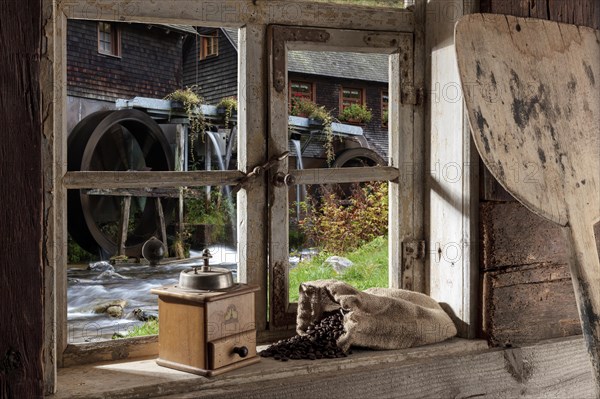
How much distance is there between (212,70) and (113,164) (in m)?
0.42

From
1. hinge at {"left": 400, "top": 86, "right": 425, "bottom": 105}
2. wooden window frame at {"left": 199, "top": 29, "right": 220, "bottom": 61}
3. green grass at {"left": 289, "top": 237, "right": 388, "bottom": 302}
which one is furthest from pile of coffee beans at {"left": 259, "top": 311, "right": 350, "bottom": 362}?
wooden window frame at {"left": 199, "top": 29, "right": 220, "bottom": 61}

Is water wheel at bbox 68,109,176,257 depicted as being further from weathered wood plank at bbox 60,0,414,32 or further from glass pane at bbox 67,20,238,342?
weathered wood plank at bbox 60,0,414,32

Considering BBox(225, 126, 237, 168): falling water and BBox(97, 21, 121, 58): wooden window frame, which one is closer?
BBox(97, 21, 121, 58): wooden window frame

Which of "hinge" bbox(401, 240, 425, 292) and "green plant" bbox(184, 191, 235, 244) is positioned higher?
"green plant" bbox(184, 191, 235, 244)

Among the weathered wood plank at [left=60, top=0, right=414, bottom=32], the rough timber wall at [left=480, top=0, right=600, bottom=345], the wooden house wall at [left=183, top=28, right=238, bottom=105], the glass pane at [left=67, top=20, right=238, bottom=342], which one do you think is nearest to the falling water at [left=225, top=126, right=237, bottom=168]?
the glass pane at [left=67, top=20, right=238, bottom=342]

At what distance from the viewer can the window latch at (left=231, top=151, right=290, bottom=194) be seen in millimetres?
2197

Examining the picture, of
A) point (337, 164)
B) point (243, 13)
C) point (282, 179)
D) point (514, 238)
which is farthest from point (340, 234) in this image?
point (243, 13)

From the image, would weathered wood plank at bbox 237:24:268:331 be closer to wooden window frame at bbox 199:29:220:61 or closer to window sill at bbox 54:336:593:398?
wooden window frame at bbox 199:29:220:61

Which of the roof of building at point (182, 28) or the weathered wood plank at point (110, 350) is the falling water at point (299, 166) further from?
the weathered wood plank at point (110, 350)

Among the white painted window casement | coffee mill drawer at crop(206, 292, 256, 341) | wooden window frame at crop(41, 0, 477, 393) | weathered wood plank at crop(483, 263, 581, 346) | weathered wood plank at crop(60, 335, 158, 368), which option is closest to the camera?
wooden window frame at crop(41, 0, 477, 393)

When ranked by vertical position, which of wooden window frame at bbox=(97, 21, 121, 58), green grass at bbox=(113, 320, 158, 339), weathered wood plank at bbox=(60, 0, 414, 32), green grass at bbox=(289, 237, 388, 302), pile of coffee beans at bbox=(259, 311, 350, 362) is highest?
weathered wood plank at bbox=(60, 0, 414, 32)

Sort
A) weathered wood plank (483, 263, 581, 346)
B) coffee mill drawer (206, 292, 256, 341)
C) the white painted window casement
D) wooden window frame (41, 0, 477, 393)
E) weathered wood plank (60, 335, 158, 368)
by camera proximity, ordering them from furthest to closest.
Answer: weathered wood plank (483, 263, 581, 346)
the white painted window casement
weathered wood plank (60, 335, 158, 368)
coffee mill drawer (206, 292, 256, 341)
wooden window frame (41, 0, 477, 393)

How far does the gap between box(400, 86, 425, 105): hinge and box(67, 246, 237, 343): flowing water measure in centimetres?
78


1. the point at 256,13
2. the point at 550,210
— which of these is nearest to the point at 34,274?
the point at 256,13
